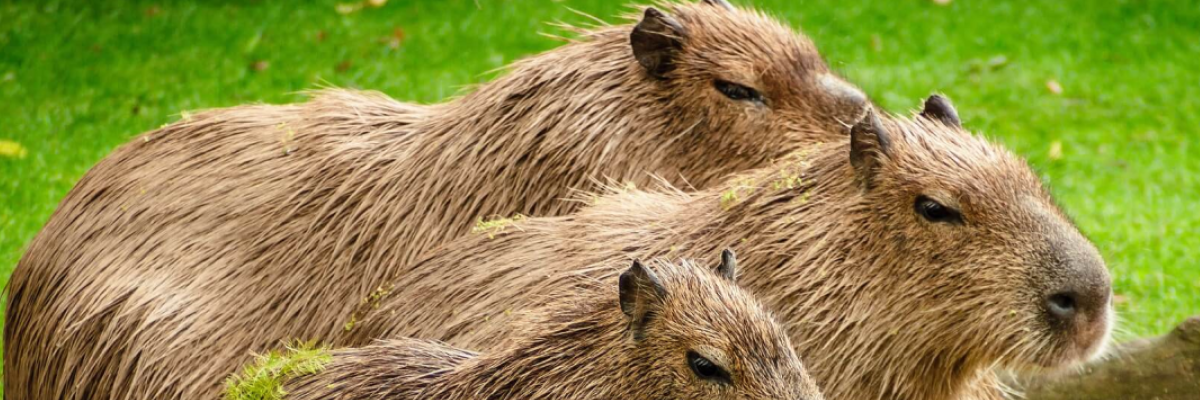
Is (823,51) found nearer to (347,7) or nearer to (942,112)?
(347,7)

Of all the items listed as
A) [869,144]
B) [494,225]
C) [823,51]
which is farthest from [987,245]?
[823,51]

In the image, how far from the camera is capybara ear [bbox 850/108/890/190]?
3.24 meters

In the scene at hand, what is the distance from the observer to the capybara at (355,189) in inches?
159

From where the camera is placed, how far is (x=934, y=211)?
3.19 metres

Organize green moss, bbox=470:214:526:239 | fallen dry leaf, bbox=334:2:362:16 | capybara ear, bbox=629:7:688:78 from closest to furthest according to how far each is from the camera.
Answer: green moss, bbox=470:214:526:239
capybara ear, bbox=629:7:688:78
fallen dry leaf, bbox=334:2:362:16

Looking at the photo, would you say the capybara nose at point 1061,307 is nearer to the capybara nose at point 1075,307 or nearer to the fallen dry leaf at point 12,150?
the capybara nose at point 1075,307

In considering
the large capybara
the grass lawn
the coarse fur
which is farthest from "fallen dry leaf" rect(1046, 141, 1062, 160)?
the coarse fur

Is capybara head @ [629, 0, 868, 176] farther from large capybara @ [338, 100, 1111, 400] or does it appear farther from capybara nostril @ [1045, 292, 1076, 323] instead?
capybara nostril @ [1045, 292, 1076, 323]

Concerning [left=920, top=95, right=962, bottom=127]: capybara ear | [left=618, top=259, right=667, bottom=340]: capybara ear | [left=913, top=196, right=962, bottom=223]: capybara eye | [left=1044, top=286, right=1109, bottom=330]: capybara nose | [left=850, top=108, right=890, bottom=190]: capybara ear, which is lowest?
[left=1044, top=286, right=1109, bottom=330]: capybara nose

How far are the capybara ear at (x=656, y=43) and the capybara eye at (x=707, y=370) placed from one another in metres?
1.68

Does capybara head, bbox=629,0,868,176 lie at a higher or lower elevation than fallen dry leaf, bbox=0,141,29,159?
higher

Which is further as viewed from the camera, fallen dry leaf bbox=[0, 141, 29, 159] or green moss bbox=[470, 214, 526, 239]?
fallen dry leaf bbox=[0, 141, 29, 159]

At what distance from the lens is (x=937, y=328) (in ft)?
10.6

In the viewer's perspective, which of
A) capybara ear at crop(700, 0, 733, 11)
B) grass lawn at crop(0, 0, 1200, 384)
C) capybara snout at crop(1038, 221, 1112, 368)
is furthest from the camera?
grass lawn at crop(0, 0, 1200, 384)
